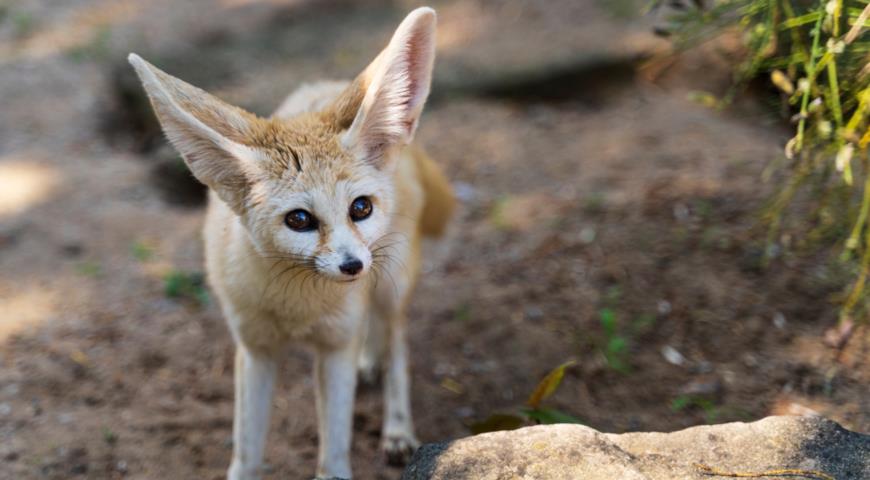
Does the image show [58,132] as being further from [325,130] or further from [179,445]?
[325,130]

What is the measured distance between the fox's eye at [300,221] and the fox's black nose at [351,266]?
0.22m

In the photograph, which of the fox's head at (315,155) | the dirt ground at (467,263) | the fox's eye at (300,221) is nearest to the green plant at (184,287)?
the dirt ground at (467,263)

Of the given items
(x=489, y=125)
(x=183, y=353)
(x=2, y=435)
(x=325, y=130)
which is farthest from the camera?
(x=489, y=125)

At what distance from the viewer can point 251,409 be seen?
3123 millimetres

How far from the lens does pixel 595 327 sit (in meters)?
4.19

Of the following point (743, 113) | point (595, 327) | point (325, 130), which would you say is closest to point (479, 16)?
point (743, 113)

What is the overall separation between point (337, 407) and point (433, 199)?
4.28 ft

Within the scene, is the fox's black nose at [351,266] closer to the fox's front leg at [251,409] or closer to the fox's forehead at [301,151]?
the fox's forehead at [301,151]

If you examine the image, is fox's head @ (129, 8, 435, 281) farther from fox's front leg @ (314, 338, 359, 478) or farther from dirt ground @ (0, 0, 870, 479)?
dirt ground @ (0, 0, 870, 479)

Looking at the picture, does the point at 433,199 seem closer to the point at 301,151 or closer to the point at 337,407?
the point at 337,407

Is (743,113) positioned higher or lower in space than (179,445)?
higher

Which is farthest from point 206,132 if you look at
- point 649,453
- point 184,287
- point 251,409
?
point 184,287

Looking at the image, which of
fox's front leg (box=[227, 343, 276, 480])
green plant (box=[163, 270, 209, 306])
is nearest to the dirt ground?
green plant (box=[163, 270, 209, 306])

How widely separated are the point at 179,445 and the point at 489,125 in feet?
11.7
